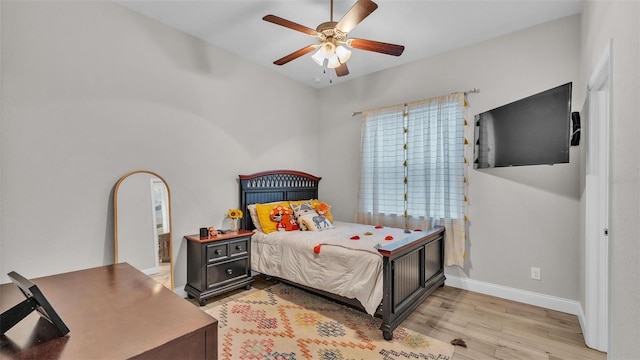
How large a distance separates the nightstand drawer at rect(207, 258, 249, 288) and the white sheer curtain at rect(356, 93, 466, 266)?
1799mm

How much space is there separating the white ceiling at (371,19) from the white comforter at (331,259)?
219cm

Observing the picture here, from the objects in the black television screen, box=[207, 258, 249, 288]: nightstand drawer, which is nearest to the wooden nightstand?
box=[207, 258, 249, 288]: nightstand drawer

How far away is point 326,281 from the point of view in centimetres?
266

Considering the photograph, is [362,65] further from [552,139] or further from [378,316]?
[378,316]

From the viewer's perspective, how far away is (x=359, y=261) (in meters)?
2.47

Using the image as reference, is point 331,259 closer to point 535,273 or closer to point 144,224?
point 144,224

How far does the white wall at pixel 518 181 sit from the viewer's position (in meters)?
2.72

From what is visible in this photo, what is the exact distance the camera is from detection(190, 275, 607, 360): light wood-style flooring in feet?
6.93

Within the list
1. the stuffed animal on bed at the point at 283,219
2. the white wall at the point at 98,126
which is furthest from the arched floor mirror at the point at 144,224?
the stuffed animal on bed at the point at 283,219

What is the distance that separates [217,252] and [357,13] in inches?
101

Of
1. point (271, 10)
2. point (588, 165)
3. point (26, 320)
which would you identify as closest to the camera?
point (26, 320)

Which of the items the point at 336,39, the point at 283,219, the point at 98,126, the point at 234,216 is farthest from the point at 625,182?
the point at 98,126

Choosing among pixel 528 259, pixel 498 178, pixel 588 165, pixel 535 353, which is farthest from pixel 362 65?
pixel 535 353

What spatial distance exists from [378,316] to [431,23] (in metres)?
2.88
